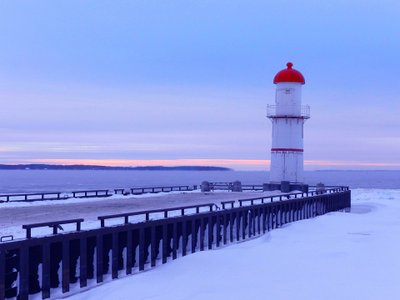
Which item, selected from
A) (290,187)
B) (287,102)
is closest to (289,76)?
(287,102)

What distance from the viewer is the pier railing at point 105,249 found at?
38.5 feet

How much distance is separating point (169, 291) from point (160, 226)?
4562 millimetres

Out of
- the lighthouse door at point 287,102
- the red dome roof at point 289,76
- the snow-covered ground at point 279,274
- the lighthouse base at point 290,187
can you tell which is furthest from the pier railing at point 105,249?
the red dome roof at point 289,76

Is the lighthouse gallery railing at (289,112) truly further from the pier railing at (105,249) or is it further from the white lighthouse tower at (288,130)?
the pier railing at (105,249)

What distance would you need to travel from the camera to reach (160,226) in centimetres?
1661

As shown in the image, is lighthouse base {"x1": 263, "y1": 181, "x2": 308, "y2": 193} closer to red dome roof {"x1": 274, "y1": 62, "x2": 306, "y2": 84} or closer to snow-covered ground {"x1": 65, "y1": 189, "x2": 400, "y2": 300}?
red dome roof {"x1": 274, "y1": 62, "x2": 306, "y2": 84}

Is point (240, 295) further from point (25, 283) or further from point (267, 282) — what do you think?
point (25, 283)

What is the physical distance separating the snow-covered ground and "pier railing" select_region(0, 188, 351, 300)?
620mm

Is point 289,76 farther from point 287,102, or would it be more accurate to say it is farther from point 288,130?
point 288,130

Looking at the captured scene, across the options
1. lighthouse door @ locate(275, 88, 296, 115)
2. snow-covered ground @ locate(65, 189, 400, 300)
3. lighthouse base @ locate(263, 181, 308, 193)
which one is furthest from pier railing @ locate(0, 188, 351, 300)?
lighthouse door @ locate(275, 88, 296, 115)

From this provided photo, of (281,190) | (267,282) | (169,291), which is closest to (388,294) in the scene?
(267,282)

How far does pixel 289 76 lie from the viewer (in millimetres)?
39531

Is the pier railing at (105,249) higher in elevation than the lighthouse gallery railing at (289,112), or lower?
lower

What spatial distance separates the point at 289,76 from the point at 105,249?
28156 millimetres
